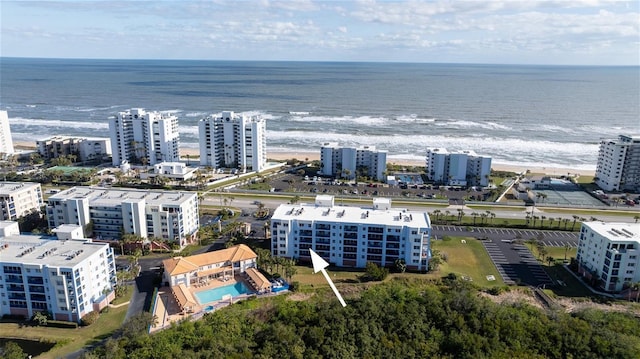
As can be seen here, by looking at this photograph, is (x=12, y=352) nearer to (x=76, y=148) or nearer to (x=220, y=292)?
(x=220, y=292)

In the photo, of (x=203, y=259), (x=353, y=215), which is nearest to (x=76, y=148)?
(x=203, y=259)

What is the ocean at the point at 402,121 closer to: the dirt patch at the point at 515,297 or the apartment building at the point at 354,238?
the apartment building at the point at 354,238

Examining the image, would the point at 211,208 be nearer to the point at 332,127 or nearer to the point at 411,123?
the point at 332,127

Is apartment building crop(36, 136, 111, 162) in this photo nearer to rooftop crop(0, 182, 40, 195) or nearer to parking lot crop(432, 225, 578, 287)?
rooftop crop(0, 182, 40, 195)

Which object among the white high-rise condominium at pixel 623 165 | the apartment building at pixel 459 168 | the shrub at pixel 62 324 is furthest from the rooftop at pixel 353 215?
the white high-rise condominium at pixel 623 165

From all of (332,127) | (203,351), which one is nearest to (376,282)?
(203,351)

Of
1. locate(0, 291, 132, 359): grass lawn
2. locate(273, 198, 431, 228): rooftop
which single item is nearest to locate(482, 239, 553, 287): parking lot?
locate(273, 198, 431, 228): rooftop
